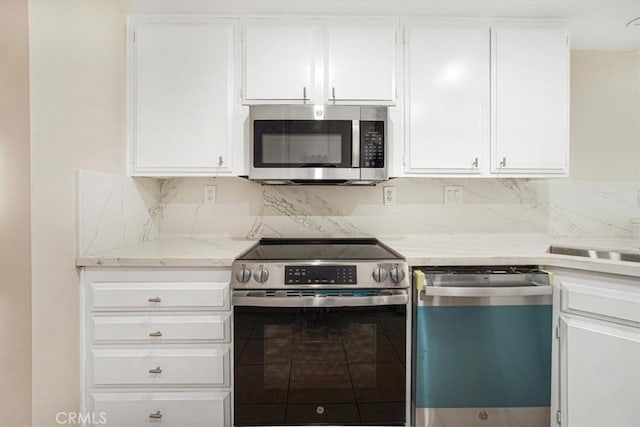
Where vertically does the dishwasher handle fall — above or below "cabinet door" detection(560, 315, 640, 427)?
above

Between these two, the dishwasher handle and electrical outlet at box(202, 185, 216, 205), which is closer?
the dishwasher handle

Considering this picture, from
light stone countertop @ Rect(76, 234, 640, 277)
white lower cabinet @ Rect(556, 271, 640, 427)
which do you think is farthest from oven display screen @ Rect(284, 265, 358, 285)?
white lower cabinet @ Rect(556, 271, 640, 427)

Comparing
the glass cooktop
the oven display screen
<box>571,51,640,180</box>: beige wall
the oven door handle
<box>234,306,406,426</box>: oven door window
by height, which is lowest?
<box>234,306,406,426</box>: oven door window

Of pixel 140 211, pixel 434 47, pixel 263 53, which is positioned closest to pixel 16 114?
pixel 140 211

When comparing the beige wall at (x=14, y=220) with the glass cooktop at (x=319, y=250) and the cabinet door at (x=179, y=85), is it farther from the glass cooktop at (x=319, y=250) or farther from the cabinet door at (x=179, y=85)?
the glass cooktop at (x=319, y=250)

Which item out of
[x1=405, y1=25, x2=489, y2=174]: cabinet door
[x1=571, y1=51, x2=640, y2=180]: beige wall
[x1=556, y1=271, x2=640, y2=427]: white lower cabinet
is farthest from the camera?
[x1=571, y1=51, x2=640, y2=180]: beige wall

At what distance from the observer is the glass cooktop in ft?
5.03

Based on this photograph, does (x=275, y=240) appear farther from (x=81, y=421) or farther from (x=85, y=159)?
(x=81, y=421)

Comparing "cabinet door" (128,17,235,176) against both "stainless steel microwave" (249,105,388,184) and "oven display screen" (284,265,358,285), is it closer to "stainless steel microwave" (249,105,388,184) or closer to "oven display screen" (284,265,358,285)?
"stainless steel microwave" (249,105,388,184)

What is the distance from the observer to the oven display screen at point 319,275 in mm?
1414

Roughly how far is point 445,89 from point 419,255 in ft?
3.06

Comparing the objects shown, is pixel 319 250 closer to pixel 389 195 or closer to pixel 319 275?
pixel 319 275

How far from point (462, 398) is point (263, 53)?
1.95m

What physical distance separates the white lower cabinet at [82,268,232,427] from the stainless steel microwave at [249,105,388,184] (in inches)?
24.4
